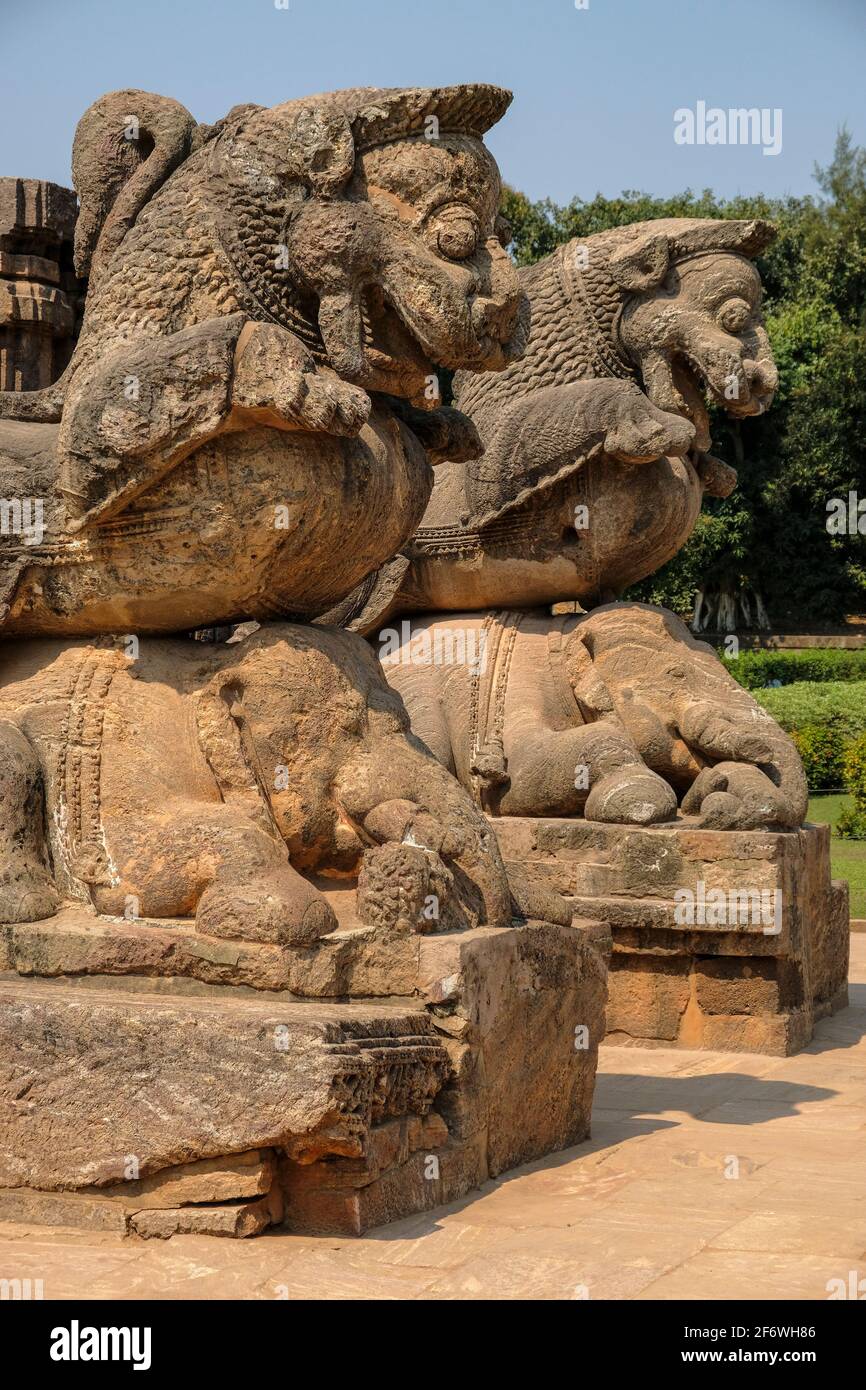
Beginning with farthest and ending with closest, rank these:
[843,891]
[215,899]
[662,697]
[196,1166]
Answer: [843,891] → [662,697] → [215,899] → [196,1166]

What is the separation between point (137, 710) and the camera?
14.4 ft

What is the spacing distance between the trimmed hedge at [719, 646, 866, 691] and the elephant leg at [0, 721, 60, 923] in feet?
60.9

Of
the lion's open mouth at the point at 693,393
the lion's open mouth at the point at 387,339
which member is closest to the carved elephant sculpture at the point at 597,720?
the lion's open mouth at the point at 693,393

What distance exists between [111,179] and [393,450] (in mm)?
1153

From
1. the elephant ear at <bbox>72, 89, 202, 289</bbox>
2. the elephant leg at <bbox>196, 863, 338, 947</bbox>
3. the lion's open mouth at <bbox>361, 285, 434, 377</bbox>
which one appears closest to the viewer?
the elephant leg at <bbox>196, 863, 338, 947</bbox>

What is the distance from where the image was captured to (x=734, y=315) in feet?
23.9

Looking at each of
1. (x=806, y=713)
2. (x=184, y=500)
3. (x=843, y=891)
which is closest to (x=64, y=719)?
(x=184, y=500)

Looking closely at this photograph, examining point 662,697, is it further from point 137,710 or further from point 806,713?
point 806,713

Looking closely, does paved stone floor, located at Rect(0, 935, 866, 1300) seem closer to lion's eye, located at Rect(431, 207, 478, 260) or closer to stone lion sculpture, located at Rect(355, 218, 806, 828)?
stone lion sculpture, located at Rect(355, 218, 806, 828)

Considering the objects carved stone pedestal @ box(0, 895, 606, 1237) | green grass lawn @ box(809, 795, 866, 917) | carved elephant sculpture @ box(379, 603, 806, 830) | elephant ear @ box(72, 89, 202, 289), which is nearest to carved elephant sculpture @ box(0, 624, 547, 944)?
carved stone pedestal @ box(0, 895, 606, 1237)

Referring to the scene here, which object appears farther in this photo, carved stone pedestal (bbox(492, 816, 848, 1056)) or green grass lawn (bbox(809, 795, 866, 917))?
green grass lawn (bbox(809, 795, 866, 917))

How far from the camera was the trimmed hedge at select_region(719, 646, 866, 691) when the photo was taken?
22266 millimetres

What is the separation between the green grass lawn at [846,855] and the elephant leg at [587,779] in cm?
412

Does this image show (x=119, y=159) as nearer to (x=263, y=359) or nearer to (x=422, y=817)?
(x=263, y=359)
